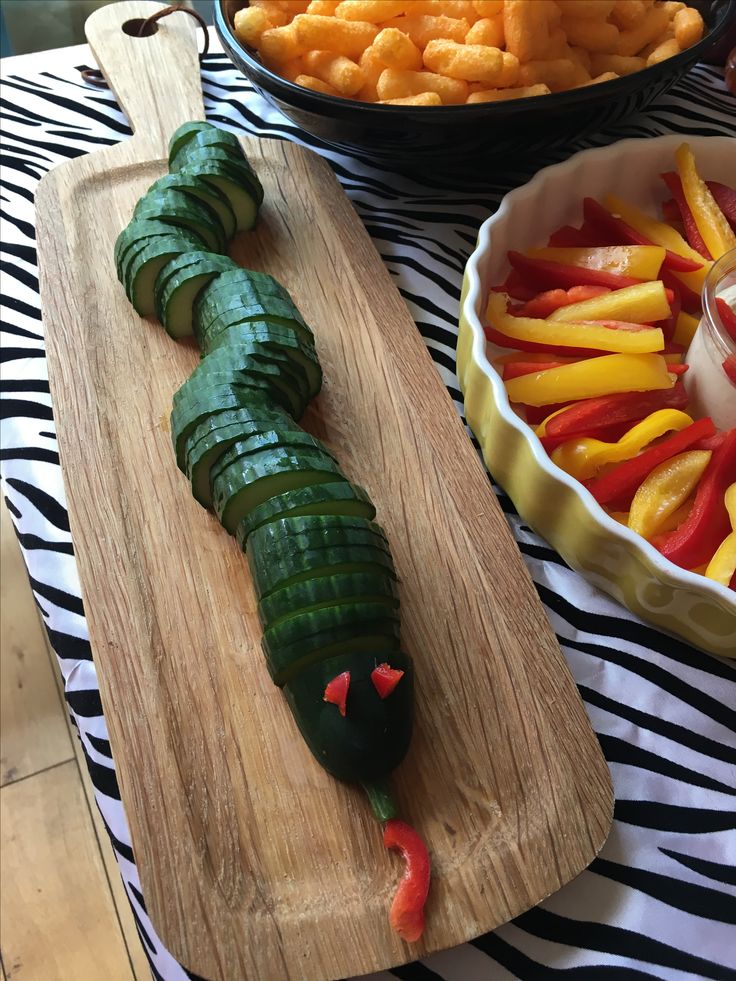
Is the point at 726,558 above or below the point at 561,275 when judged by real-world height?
below

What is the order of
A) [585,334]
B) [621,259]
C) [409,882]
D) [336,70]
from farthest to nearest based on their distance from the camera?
[336,70], [621,259], [585,334], [409,882]

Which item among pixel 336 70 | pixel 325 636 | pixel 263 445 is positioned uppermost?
pixel 336 70

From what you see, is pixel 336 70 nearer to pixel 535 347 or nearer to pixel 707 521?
pixel 535 347

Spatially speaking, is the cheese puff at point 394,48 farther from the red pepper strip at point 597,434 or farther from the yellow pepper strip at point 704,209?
the red pepper strip at point 597,434

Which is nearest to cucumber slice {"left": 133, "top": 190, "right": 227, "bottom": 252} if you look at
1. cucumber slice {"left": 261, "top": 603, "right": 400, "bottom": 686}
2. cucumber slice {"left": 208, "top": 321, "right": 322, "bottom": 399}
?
cucumber slice {"left": 208, "top": 321, "right": 322, "bottom": 399}

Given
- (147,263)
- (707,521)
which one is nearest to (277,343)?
→ (147,263)

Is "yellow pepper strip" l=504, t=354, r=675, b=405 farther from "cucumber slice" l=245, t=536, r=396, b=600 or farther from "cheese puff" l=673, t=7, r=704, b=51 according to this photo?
"cheese puff" l=673, t=7, r=704, b=51

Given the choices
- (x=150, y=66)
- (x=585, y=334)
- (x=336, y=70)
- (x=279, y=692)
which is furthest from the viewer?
(x=150, y=66)
